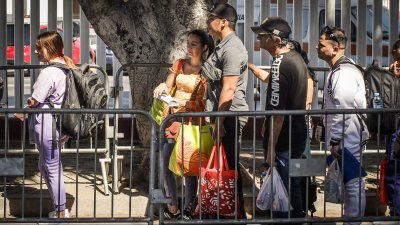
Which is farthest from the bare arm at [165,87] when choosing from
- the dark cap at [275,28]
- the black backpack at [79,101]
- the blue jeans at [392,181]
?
the blue jeans at [392,181]

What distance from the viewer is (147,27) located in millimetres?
10852

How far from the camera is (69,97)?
9586 millimetres

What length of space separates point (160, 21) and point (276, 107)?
9.07ft

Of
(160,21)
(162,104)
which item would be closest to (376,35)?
(160,21)

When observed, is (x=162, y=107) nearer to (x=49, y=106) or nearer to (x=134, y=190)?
Result: (x=49, y=106)

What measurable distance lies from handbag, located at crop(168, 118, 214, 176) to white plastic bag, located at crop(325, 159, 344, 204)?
99cm

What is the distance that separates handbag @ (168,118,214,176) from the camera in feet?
28.8

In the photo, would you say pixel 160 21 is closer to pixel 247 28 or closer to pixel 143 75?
pixel 143 75

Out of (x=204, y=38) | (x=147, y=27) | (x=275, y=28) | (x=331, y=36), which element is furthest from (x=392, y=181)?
(x=147, y=27)

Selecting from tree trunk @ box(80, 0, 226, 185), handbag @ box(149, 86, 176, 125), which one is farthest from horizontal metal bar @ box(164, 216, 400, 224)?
tree trunk @ box(80, 0, 226, 185)

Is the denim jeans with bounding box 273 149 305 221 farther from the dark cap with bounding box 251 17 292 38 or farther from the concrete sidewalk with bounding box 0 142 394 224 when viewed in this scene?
the concrete sidewalk with bounding box 0 142 394 224

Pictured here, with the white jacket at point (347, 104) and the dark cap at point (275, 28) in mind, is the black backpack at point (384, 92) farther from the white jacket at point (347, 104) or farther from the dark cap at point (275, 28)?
the dark cap at point (275, 28)

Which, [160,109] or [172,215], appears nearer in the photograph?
[160,109]

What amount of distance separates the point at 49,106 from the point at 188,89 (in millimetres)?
1220
